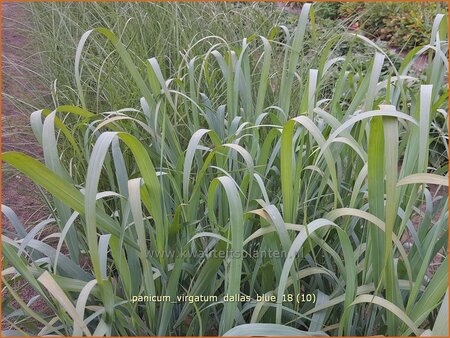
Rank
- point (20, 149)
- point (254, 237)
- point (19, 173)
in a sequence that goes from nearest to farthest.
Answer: point (254, 237) → point (19, 173) → point (20, 149)

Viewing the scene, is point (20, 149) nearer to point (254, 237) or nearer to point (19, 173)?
point (19, 173)

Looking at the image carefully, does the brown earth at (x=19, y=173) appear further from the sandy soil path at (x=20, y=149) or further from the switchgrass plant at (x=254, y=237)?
the switchgrass plant at (x=254, y=237)

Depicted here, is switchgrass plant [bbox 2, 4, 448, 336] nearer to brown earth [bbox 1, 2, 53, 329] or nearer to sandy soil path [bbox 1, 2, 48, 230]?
brown earth [bbox 1, 2, 53, 329]

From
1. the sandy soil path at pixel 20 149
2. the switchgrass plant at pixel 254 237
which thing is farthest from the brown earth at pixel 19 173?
the switchgrass plant at pixel 254 237

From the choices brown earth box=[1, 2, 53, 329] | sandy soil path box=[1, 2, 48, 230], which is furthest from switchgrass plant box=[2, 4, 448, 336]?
sandy soil path box=[1, 2, 48, 230]

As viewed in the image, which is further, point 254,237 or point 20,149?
point 20,149

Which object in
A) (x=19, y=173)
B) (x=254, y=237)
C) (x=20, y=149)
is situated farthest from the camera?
(x=20, y=149)

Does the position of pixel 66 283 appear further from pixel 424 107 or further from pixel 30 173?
pixel 424 107

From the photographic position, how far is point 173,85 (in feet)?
4.83

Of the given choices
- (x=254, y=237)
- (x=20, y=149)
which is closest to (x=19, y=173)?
(x=20, y=149)

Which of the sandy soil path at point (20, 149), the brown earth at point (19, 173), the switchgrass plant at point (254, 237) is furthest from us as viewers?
the sandy soil path at point (20, 149)

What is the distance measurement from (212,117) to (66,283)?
0.48 m

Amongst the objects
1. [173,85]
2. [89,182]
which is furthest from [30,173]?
[173,85]

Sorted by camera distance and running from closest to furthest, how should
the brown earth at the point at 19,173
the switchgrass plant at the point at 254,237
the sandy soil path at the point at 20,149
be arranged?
1. the switchgrass plant at the point at 254,237
2. the brown earth at the point at 19,173
3. the sandy soil path at the point at 20,149
